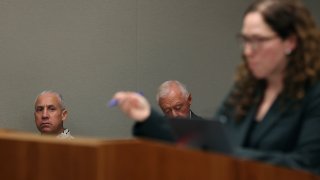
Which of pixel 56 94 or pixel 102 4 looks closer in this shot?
pixel 56 94

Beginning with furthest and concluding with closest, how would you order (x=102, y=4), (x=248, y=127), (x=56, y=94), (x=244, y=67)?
1. (x=102, y=4)
2. (x=56, y=94)
3. (x=244, y=67)
4. (x=248, y=127)

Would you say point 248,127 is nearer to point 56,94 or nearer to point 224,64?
point 56,94

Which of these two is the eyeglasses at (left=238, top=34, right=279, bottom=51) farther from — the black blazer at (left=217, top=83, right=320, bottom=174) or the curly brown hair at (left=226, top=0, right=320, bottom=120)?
the black blazer at (left=217, top=83, right=320, bottom=174)

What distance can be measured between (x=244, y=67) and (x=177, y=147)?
52cm

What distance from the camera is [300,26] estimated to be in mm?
1825

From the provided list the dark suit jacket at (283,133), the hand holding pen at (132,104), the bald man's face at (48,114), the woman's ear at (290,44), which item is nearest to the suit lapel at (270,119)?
the dark suit jacket at (283,133)

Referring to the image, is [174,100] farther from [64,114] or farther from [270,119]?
[270,119]

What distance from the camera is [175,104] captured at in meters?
4.67

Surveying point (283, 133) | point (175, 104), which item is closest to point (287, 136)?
point (283, 133)

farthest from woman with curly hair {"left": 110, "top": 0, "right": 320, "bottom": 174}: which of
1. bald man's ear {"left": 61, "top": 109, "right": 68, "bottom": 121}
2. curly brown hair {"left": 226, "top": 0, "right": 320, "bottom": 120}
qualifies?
bald man's ear {"left": 61, "top": 109, "right": 68, "bottom": 121}

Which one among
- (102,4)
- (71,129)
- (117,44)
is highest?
(102,4)

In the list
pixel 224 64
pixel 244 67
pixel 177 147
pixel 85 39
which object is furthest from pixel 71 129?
pixel 177 147

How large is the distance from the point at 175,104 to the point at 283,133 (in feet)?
9.54

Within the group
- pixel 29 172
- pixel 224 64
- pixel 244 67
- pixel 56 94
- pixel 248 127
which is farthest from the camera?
pixel 224 64
